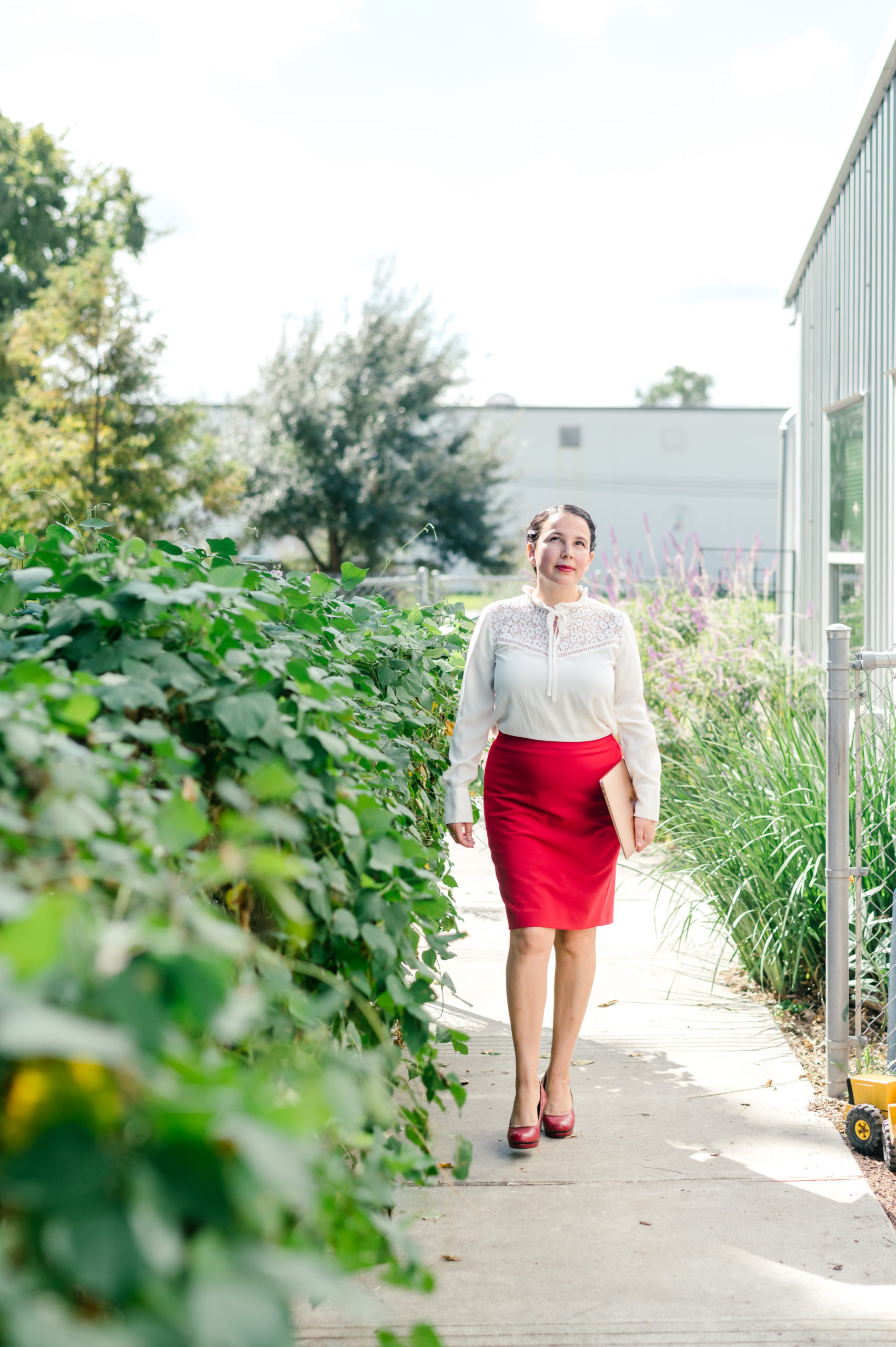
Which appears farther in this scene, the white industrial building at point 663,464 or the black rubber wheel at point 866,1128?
the white industrial building at point 663,464

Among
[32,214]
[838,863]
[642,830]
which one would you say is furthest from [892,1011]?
[32,214]

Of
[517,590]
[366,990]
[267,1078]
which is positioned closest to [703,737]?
[366,990]

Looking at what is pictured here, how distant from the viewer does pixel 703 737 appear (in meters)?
6.12

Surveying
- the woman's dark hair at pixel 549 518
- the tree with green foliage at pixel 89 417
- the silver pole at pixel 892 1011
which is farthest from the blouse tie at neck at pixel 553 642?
the tree with green foliage at pixel 89 417

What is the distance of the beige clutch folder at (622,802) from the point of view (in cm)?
340

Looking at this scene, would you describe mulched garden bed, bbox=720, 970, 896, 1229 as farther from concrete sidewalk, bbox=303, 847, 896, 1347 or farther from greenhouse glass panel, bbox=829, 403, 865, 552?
greenhouse glass panel, bbox=829, 403, 865, 552

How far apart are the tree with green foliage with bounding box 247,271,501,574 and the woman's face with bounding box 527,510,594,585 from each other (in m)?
23.3

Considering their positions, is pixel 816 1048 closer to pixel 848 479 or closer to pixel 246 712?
pixel 246 712

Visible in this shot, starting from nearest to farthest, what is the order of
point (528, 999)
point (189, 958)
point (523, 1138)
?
point (189, 958), point (523, 1138), point (528, 999)

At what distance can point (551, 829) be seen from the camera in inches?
134

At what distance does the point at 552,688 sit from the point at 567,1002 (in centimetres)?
92

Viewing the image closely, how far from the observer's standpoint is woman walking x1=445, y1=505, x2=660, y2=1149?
3.38 metres

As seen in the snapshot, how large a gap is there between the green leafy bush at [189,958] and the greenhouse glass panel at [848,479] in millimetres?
6200

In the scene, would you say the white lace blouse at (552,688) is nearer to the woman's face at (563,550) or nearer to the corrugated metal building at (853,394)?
A: the woman's face at (563,550)
